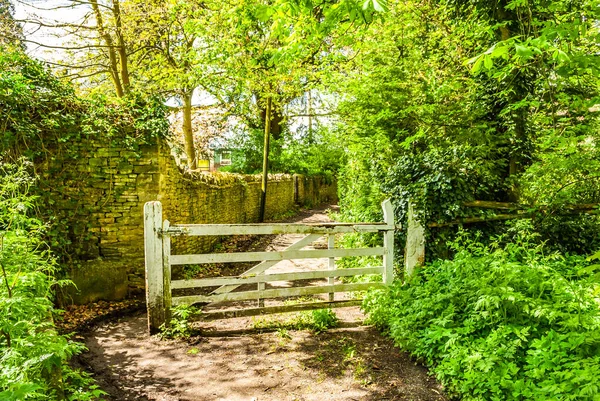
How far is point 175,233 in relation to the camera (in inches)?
171

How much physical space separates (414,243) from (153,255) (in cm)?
366

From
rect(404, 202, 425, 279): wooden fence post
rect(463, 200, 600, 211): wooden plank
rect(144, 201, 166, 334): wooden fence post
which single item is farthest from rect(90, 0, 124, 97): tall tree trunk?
rect(463, 200, 600, 211): wooden plank

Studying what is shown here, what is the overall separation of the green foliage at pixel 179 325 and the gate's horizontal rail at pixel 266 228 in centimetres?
101

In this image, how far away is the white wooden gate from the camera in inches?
169

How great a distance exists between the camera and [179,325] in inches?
171

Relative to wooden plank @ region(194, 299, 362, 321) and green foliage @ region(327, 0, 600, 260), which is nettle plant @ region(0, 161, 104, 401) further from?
green foliage @ region(327, 0, 600, 260)

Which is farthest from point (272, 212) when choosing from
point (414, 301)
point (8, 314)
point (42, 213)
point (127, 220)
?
point (8, 314)

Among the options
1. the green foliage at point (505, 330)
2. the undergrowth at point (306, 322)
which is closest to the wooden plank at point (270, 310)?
the undergrowth at point (306, 322)

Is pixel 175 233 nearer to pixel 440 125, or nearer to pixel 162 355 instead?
pixel 162 355

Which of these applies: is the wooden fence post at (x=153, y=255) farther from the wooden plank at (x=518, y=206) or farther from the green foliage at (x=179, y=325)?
the wooden plank at (x=518, y=206)

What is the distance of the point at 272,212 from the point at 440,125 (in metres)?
10.0

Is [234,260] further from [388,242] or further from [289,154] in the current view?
[289,154]

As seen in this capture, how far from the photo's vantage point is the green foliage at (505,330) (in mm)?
2727

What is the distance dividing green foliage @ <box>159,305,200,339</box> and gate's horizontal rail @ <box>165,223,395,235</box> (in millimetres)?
1008
